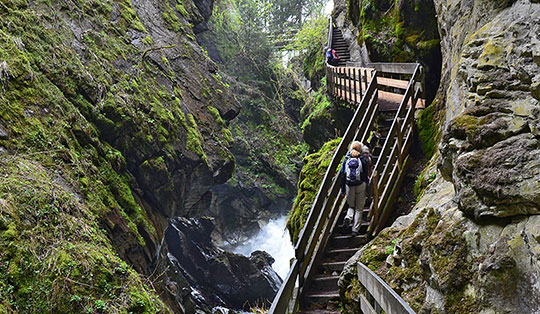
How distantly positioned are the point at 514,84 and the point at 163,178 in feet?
33.9

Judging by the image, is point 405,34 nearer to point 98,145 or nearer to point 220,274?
point 98,145

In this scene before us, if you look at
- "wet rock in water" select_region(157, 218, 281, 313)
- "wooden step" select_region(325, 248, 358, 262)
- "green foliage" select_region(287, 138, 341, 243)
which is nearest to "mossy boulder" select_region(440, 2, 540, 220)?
"wooden step" select_region(325, 248, 358, 262)

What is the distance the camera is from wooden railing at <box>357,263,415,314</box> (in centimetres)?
252

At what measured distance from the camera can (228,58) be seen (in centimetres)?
2955

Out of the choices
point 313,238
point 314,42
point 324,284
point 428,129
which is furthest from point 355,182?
point 314,42

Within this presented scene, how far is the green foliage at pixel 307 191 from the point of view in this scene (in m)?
8.23

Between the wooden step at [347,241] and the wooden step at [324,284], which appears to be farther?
the wooden step at [347,241]

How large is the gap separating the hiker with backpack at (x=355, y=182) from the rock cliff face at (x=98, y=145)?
3.77 metres

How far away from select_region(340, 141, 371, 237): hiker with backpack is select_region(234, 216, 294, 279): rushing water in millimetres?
17673

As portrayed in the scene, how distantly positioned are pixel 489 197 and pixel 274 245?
2371 centimetres

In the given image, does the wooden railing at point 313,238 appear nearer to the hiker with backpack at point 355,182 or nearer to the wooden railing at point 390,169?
the hiker with backpack at point 355,182

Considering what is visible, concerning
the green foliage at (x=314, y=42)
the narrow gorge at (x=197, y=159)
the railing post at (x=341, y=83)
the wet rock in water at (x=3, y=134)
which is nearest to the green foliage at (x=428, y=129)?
the narrow gorge at (x=197, y=159)

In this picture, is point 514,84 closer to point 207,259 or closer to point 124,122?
point 124,122

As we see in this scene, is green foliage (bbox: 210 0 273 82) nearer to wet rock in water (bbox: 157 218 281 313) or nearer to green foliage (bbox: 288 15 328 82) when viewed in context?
green foliage (bbox: 288 15 328 82)
